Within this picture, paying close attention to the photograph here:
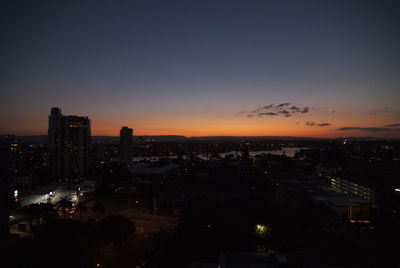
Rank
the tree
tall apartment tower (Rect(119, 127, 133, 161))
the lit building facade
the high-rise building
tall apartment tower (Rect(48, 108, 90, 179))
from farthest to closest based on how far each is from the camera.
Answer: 1. tall apartment tower (Rect(119, 127, 133, 161))
2. tall apartment tower (Rect(48, 108, 90, 179))
3. the lit building facade
4. the high-rise building
5. the tree

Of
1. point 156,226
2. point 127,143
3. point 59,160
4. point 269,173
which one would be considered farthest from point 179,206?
point 127,143

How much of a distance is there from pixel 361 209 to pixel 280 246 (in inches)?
366

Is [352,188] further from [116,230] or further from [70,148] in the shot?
[70,148]

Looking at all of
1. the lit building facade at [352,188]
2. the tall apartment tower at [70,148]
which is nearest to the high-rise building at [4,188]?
the tall apartment tower at [70,148]

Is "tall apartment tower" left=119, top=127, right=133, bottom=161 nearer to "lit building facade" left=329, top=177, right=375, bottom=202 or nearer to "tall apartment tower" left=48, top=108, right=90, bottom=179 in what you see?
"tall apartment tower" left=48, top=108, right=90, bottom=179

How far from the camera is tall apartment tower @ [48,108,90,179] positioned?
31172 millimetres

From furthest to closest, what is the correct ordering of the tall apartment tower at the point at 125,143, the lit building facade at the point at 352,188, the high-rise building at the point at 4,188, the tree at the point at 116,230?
the tall apartment tower at the point at 125,143
the lit building facade at the point at 352,188
the high-rise building at the point at 4,188
the tree at the point at 116,230

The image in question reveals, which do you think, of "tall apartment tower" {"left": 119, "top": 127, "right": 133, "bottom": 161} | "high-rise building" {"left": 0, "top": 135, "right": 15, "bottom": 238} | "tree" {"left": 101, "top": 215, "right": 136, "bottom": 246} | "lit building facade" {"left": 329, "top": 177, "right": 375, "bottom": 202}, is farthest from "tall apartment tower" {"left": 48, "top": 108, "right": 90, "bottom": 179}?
"lit building facade" {"left": 329, "top": 177, "right": 375, "bottom": 202}

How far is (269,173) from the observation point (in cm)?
3400

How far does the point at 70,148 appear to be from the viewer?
31734mm

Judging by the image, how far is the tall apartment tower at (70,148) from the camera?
31.2 meters

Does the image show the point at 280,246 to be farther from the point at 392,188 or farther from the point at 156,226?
the point at 392,188

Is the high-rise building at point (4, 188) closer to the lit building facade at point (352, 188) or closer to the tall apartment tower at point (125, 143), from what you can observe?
the lit building facade at point (352, 188)

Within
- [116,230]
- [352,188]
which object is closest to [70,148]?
[116,230]
